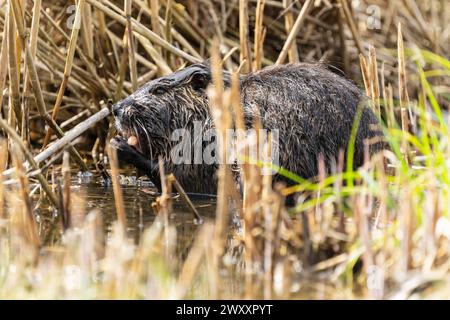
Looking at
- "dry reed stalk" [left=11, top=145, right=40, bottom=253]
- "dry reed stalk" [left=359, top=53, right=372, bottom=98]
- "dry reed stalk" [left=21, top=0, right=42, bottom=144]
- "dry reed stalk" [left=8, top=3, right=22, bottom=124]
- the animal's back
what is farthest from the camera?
"dry reed stalk" [left=359, top=53, right=372, bottom=98]

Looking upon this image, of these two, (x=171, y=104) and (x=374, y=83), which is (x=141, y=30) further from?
(x=374, y=83)

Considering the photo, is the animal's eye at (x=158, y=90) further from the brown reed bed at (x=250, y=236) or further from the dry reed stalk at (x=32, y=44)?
the dry reed stalk at (x=32, y=44)

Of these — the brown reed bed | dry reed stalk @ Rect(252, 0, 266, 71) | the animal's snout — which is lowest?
the brown reed bed

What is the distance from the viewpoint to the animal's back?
5355mm

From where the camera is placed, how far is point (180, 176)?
19.5ft

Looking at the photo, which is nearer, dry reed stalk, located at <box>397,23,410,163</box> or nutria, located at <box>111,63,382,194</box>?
dry reed stalk, located at <box>397,23,410,163</box>

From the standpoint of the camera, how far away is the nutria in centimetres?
536

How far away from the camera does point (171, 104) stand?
5898 mm

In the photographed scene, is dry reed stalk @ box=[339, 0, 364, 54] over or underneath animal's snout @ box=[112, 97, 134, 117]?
over

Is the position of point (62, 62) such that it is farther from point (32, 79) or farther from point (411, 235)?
point (411, 235)

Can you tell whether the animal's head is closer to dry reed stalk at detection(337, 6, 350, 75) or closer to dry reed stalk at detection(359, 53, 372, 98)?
dry reed stalk at detection(359, 53, 372, 98)

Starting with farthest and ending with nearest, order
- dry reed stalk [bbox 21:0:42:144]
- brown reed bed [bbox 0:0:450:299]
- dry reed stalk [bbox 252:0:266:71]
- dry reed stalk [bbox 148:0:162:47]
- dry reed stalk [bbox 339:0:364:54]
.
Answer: dry reed stalk [bbox 339:0:364:54] < dry reed stalk [bbox 148:0:162:47] < dry reed stalk [bbox 252:0:266:71] < dry reed stalk [bbox 21:0:42:144] < brown reed bed [bbox 0:0:450:299]

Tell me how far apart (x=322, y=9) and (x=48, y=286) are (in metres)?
5.03

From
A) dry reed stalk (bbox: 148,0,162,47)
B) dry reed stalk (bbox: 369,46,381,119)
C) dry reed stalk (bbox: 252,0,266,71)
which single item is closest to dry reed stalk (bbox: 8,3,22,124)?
dry reed stalk (bbox: 148,0,162,47)
